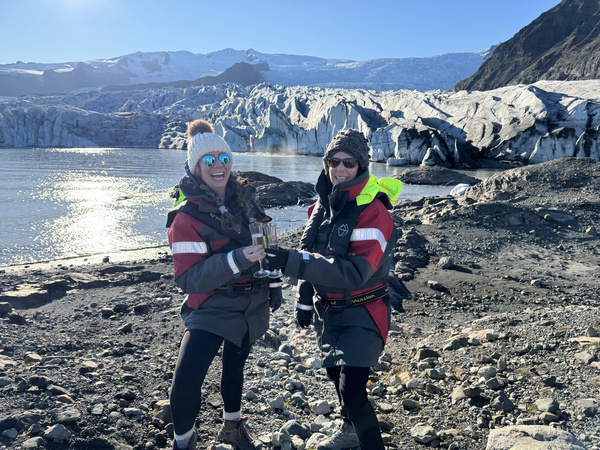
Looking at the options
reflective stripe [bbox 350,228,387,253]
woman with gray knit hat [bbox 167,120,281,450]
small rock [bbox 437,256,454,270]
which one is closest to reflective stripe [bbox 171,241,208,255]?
woman with gray knit hat [bbox 167,120,281,450]

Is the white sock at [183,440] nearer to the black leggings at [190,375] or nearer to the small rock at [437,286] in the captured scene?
the black leggings at [190,375]

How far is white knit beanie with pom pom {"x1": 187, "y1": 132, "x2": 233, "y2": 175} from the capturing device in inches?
110

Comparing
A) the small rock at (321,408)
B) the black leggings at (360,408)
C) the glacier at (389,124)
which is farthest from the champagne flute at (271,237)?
the glacier at (389,124)

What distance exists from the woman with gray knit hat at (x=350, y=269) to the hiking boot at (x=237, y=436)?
70 cm

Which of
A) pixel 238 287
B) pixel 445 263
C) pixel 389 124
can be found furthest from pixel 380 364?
pixel 389 124

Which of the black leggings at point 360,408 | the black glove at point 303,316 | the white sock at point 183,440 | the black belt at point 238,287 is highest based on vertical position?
the black belt at point 238,287

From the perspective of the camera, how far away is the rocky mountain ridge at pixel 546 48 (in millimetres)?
73438

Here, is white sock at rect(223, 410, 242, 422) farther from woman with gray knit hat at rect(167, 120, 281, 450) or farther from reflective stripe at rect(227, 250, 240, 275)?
reflective stripe at rect(227, 250, 240, 275)

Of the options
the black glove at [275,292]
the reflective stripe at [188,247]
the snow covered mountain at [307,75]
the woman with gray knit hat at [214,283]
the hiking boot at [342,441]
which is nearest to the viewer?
the woman with gray knit hat at [214,283]

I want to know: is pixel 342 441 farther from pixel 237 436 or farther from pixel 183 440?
pixel 183 440

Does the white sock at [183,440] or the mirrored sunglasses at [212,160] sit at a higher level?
the mirrored sunglasses at [212,160]

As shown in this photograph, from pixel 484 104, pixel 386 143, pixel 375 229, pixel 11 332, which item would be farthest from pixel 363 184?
pixel 484 104

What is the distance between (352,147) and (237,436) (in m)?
1.92

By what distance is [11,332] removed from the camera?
17.1 feet
